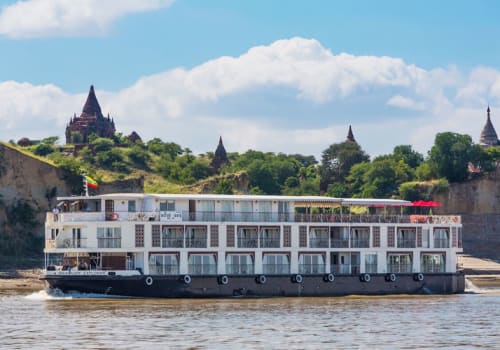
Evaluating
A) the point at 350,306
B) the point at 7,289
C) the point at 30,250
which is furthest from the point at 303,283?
the point at 30,250

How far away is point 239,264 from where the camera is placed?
60438 millimetres

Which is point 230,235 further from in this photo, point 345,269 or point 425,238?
point 425,238

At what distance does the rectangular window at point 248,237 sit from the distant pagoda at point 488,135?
108376 millimetres

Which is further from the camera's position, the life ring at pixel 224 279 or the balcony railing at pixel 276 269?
the balcony railing at pixel 276 269

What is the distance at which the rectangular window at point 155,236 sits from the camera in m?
58.4

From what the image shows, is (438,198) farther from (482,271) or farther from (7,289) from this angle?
(7,289)

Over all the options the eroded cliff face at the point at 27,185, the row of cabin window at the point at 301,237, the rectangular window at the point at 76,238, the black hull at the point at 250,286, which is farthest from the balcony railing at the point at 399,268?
the eroded cliff face at the point at 27,185

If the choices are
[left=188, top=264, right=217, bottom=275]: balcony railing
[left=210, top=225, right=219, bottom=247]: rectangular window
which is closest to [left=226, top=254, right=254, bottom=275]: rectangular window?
[left=188, top=264, right=217, bottom=275]: balcony railing

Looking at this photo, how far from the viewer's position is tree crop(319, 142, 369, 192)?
470 feet

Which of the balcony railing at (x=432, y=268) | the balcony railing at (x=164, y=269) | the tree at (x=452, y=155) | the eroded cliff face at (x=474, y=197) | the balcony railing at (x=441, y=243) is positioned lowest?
the balcony railing at (x=432, y=268)

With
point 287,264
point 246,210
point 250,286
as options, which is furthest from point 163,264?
point 287,264

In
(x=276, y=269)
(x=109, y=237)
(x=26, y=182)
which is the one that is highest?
(x=26, y=182)

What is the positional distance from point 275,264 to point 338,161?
84.2 m

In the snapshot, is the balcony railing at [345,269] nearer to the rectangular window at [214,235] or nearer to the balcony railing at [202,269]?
the rectangular window at [214,235]
